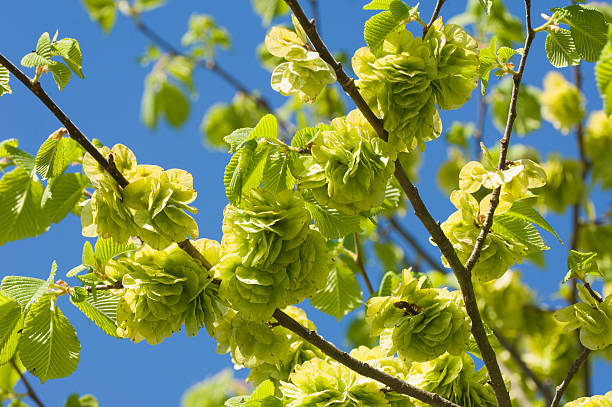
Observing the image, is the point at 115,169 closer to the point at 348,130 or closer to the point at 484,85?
the point at 348,130

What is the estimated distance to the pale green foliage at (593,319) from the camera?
1.43 metres

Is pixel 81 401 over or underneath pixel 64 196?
underneath

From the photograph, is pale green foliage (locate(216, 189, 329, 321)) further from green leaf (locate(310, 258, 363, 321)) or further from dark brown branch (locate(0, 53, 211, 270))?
green leaf (locate(310, 258, 363, 321))

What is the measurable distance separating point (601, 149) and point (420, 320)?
2.69 meters

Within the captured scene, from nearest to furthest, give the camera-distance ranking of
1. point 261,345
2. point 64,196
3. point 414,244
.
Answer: point 261,345 → point 64,196 → point 414,244

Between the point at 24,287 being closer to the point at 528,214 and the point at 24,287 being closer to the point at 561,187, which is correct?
the point at 528,214

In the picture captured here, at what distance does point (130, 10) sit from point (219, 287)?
12.3 ft

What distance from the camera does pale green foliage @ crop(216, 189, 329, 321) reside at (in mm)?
1167

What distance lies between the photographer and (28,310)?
4.23 feet

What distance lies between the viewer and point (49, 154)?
1.32m

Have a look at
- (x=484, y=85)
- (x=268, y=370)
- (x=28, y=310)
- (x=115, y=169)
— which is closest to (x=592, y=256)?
(x=484, y=85)

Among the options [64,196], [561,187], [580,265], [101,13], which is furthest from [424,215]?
[101,13]

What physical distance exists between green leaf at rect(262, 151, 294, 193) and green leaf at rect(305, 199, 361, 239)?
0.32 feet

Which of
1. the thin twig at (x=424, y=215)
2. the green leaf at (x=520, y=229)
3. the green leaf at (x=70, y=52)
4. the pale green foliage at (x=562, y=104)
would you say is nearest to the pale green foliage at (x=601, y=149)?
the pale green foliage at (x=562, y=104)
